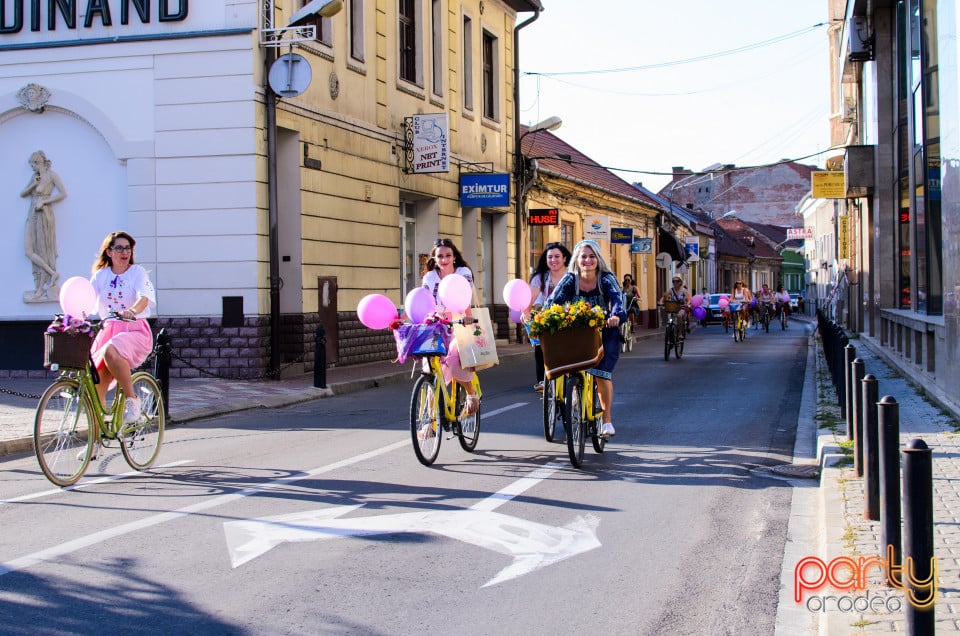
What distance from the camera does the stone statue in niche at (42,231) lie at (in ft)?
55.1

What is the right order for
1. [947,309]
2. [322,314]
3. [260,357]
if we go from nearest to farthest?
[947,309], [260,357], [322,314]

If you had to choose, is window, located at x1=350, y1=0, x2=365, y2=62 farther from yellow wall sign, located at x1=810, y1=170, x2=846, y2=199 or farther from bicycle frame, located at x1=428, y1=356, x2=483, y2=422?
yellow wall sign, located at x1=810, y1=170, x2=846, y2=199

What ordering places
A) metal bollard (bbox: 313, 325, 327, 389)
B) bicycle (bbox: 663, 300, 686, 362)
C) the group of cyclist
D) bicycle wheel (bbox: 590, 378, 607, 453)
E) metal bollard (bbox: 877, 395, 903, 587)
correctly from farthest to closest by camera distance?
the group of cyclist, bicycle (bbox: 663, 300, 686, 362), metal bollard (bbox: 313, 325, 327, 389), bicycle wheel (bbox: 590, 378, 607, 453), metal bollard (bbox: 877, 395, 903, 587)

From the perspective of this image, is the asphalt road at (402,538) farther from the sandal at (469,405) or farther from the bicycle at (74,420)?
the sandal at (469,405)

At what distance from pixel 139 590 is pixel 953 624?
337cm

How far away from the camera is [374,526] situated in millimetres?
6148

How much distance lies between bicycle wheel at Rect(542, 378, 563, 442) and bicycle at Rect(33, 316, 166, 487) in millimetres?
3208

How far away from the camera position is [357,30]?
20.3 metres

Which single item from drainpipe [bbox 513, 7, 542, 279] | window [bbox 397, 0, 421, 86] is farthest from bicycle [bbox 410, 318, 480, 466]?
drainpipe [bbox 513, 7, 542, 279]

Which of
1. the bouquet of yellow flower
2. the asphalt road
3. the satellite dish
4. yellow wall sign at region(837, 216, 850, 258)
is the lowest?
the asphalt road

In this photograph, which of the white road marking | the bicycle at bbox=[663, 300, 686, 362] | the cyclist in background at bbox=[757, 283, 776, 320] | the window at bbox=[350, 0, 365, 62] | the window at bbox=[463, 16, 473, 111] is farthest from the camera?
the cyclist in background at bbox=[757, 283, 776, 320]

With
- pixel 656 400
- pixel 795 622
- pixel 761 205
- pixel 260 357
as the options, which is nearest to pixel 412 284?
pixel 260 357

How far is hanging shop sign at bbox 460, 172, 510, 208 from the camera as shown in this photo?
80.7ft

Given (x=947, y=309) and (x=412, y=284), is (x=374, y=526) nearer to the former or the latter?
(x=947, y=309)
